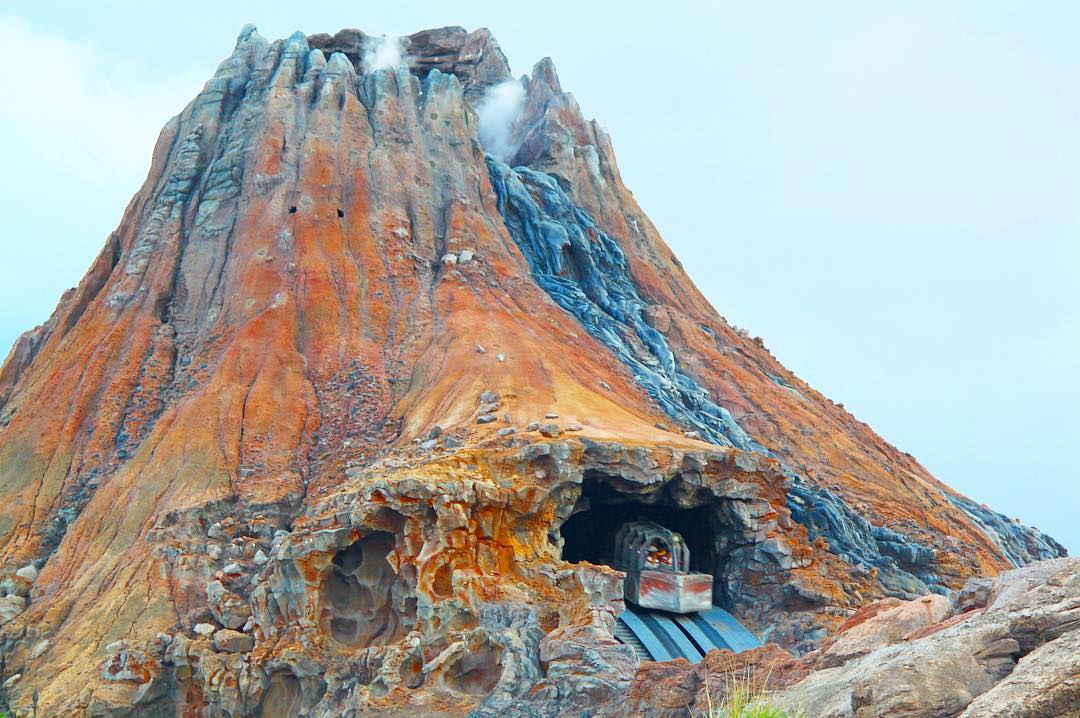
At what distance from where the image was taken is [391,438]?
33906 millimetres

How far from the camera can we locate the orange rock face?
81.3ft

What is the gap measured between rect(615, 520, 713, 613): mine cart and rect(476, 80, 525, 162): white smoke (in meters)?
34.1

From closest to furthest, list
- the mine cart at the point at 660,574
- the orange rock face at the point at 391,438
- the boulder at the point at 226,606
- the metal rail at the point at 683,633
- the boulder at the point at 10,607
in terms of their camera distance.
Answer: the orange rock face at the point at 391,438, the metal rail at the point at 683,633, the boulder at the point at 226,606, the mine cart at the point at 660,574, the boulder at the point at 10,607

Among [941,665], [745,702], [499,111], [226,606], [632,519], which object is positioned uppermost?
[499,111]

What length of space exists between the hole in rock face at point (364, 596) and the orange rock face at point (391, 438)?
0.35ft

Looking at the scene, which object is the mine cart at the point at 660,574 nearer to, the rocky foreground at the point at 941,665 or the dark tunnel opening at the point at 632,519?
the dark tunnel opening at the point at 632,519

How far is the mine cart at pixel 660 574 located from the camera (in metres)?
27.9

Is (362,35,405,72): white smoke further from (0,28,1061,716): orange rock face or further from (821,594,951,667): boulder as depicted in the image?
(821,594,951,667): boulder

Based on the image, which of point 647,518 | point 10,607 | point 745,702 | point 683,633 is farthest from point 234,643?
point 745,702

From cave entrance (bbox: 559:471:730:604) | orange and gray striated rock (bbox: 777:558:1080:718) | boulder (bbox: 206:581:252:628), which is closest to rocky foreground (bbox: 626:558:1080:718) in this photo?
orange and gray striated rock (bbox: 777:558:1080:718)

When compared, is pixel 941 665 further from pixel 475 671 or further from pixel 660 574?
pixel 660 574

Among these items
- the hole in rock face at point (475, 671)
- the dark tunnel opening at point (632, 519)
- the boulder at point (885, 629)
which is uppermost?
the dark tunnel opening at point (632, 519)

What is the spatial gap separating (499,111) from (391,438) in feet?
101

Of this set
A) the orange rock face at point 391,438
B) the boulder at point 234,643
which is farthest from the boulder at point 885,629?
the boulder at point 234,643
